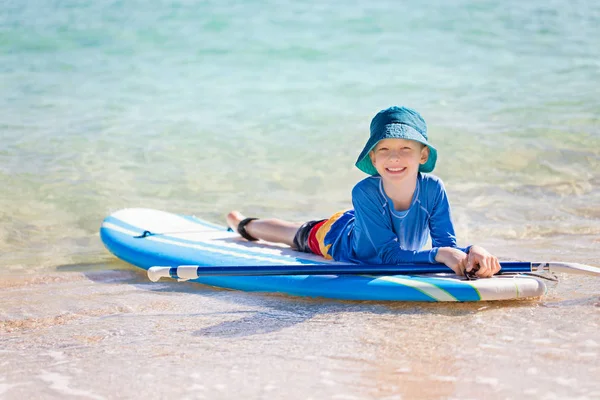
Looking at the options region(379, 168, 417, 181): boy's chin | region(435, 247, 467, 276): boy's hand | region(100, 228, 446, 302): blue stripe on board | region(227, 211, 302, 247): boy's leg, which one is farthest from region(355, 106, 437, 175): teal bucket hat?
region(227, 211, 302, 247): boy's leg

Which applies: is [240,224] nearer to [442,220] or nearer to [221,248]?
[221,248]

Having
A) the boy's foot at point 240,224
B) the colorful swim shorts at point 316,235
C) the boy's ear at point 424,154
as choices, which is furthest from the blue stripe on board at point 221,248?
the boy's ear at point 424,154

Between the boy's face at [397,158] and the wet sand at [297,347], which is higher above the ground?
the boy's face at [397,158]

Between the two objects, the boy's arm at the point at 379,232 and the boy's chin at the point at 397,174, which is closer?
the boy's chin at the point at 397,174

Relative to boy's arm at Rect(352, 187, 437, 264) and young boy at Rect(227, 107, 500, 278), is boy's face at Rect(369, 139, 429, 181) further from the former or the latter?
boy's arm at Rect(352, 187, 437, 264)

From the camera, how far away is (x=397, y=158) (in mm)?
3516

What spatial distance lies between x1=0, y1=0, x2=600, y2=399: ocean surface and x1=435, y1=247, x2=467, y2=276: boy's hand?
19cm

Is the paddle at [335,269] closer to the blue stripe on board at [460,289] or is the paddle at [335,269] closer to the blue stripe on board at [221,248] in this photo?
the blue stripe on board at [460,289]

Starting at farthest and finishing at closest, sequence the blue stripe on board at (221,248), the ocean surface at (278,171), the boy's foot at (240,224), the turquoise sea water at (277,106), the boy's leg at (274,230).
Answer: the turquoise sea water at (277,106) → the boy's foot at (240,224) → the boy's leg at (274,230) → the blue stripe on board at (221,248) → the ocean surface at (278,171)

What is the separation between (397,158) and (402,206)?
308 millimetres

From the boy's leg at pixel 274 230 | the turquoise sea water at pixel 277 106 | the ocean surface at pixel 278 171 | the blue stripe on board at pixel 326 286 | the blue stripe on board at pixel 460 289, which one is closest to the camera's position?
the ocean surface at pixel 278 171

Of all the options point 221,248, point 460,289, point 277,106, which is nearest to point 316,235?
point 221,248

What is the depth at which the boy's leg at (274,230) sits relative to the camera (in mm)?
4621

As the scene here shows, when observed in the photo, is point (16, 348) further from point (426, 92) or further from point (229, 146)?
point (426, 92)
